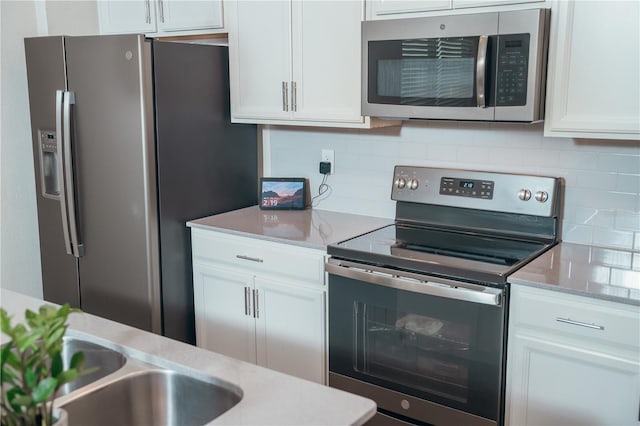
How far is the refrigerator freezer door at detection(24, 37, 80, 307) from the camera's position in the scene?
3.07 metres

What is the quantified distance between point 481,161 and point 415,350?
0.86 meters

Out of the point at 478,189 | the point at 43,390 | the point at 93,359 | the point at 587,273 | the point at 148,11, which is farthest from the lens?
the point at 148,11

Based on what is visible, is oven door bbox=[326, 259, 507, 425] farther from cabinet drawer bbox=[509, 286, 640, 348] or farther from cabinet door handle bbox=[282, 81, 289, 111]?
cabinet door handle bbox=[282, 81, 289, 111]

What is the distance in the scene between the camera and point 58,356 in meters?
1.10

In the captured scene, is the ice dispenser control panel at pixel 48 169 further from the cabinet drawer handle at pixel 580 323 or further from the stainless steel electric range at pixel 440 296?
the cabinet drawer handle at pixel 580 323

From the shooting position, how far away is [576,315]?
80.9 inches

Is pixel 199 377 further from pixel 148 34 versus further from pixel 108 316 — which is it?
pixel 148 34

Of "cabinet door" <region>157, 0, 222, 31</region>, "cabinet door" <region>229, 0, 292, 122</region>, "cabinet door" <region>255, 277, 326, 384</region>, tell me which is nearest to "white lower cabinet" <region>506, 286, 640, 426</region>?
"cabinet door" <region>255, 277, 326, 384</region>

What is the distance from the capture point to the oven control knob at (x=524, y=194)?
260 cm

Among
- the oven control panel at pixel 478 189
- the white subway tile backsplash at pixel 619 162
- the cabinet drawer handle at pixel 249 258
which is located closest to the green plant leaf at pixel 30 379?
the cabinet drawer handle at pixel 249 258

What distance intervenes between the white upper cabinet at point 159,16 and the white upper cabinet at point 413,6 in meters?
0.83

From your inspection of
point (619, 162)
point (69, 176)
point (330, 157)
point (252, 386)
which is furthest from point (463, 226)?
point (69, 176)

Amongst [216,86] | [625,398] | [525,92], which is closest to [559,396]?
[625,398]

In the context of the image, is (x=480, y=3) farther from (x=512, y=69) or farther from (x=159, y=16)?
(x=159, y=16)
